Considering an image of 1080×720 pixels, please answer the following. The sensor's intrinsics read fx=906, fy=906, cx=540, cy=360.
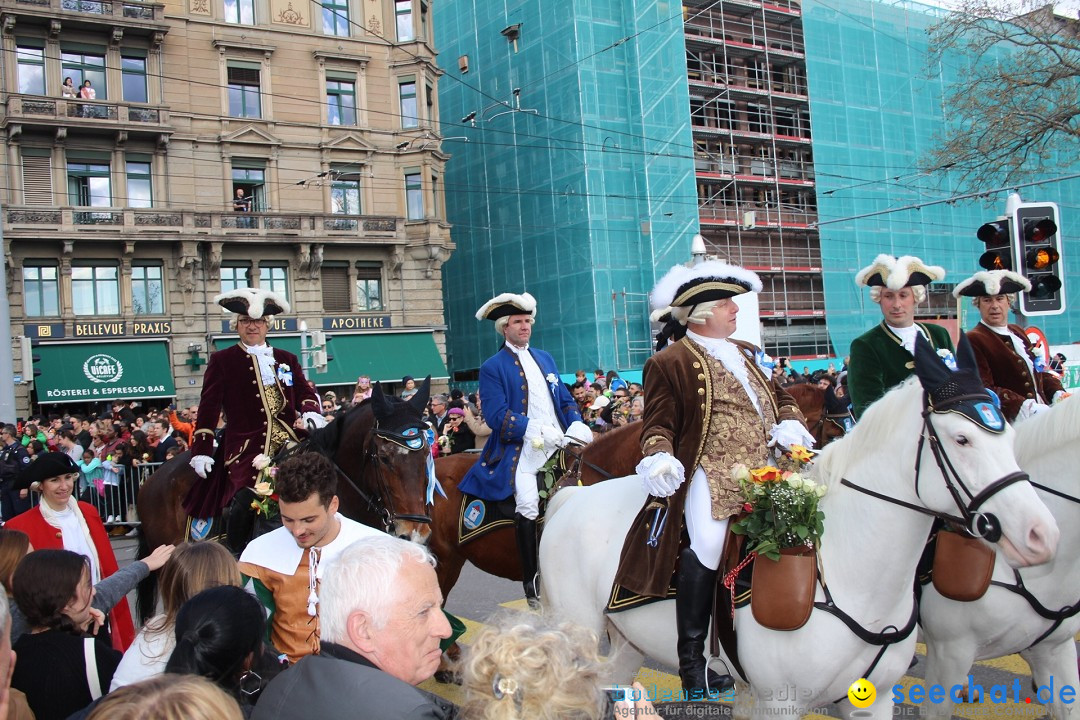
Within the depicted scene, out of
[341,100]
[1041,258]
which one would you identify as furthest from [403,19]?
[1041,258]

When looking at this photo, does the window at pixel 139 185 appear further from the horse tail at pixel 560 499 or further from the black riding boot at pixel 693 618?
the black riding boot at pixel 693 618

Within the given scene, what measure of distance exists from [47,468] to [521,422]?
3259mm

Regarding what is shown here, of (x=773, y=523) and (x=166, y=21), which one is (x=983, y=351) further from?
A: (x=166, y=21)

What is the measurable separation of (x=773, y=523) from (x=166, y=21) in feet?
110

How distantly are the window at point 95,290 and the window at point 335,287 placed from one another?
711cm

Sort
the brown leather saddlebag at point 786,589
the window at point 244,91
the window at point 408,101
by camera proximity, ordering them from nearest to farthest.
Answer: the brown leather saddlebag at point 786,589
the window at point 244,91
the window at point 408,101

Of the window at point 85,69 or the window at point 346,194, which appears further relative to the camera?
the window at point 346,194

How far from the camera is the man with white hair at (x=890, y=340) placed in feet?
19.5

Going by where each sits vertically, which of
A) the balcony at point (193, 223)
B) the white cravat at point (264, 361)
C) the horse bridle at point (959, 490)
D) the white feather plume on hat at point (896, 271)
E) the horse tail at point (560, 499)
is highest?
the balcony at point (193, 223)

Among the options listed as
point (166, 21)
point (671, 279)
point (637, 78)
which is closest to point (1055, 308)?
point (671, 279)

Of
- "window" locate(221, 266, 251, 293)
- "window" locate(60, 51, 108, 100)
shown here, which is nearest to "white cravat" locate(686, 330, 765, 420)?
"window" locate(221, 266, 251, 293)

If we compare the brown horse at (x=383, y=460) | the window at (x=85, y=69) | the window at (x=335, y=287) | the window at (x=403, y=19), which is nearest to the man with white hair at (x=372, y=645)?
the brown horse at (x=383, y=460)

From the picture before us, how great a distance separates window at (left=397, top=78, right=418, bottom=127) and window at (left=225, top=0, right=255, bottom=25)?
19.3 ft

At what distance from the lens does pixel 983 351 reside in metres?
6.98
